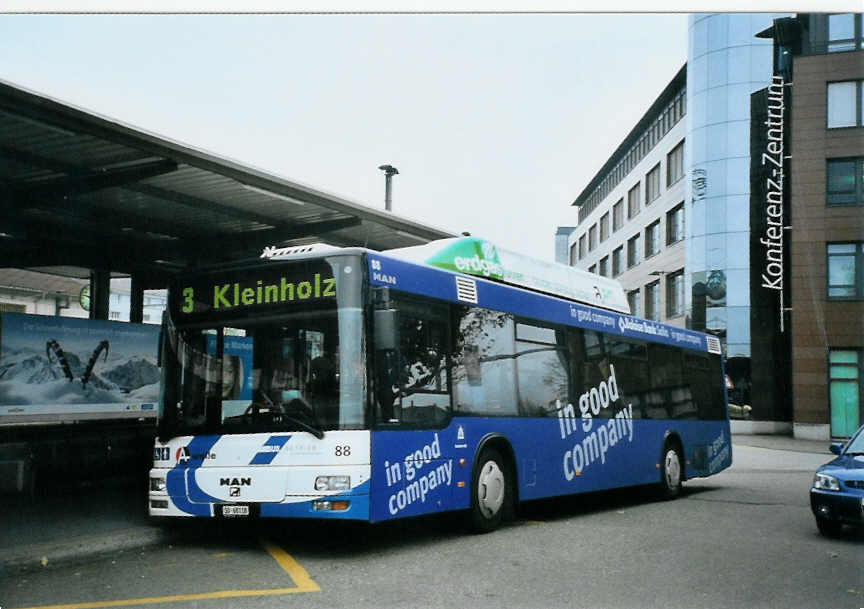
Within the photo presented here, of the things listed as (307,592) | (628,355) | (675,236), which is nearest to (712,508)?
(628,355)

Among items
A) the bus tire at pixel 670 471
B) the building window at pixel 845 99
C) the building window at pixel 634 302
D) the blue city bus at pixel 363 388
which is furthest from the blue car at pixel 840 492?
the building window at pixel 634 302

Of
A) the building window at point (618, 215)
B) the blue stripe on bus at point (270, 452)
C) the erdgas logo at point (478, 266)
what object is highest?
the building window at point (618, 215)

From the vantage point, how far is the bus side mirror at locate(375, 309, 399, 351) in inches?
326

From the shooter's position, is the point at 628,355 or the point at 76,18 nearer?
the point at 76,18

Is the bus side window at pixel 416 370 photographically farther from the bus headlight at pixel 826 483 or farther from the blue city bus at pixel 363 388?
the bus headlight at pixel 826 483

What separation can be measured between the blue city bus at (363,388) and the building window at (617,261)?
1698 inches

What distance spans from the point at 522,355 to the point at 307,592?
4687mm

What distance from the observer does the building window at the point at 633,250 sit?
5108 centimetres

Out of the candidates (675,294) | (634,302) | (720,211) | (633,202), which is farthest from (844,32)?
(634,302)

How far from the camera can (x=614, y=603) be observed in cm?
673

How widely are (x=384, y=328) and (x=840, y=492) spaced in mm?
5133

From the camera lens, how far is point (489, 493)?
10031mm

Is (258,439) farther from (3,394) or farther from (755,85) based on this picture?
(755,85)

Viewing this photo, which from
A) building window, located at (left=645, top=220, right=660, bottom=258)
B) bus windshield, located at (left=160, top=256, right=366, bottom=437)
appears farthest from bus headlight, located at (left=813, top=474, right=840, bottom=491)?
building window, located at (left=645, top=220, right=660, bottom=258)
